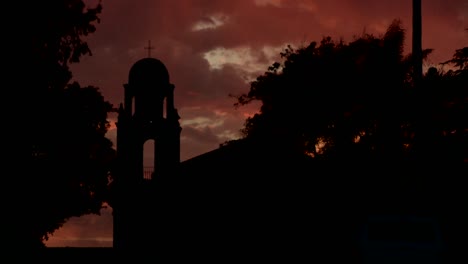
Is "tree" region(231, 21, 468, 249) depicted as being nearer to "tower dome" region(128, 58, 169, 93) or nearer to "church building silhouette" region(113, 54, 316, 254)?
"church building silhouette" region(113, 54, 316, 254)

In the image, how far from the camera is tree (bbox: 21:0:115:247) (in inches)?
999

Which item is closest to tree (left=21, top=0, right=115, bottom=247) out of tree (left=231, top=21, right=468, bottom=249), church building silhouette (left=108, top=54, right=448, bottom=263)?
church building silhouette (left=108, top=54, right=448, bottom=263)

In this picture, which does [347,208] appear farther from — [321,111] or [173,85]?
[321,111]

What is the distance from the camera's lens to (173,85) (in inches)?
1631

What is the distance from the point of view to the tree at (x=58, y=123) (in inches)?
999

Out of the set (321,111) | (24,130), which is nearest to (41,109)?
(24,130)

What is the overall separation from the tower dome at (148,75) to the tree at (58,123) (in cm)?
1247

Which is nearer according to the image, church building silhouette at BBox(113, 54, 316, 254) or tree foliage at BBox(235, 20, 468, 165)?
church building silhouette at BBox(113, 54, 316, 254)

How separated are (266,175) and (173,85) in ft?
50.4

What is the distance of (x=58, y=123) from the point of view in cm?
2612

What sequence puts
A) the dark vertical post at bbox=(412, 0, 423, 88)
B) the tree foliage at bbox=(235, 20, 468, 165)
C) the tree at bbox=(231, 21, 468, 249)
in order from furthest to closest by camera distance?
the tree foliage at bbox=(235, 20, 468, 165), the dark vertical post at bbox=(412, 0, 423, 88), the tree at bbox=(231, 21, 468, 249)

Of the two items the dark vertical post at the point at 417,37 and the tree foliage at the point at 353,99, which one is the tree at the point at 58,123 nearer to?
the dark vertical post at the point at 417,37

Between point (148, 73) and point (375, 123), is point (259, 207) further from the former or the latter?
point (375, 123)

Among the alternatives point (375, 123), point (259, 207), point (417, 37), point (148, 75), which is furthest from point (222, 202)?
point (375, 123)
